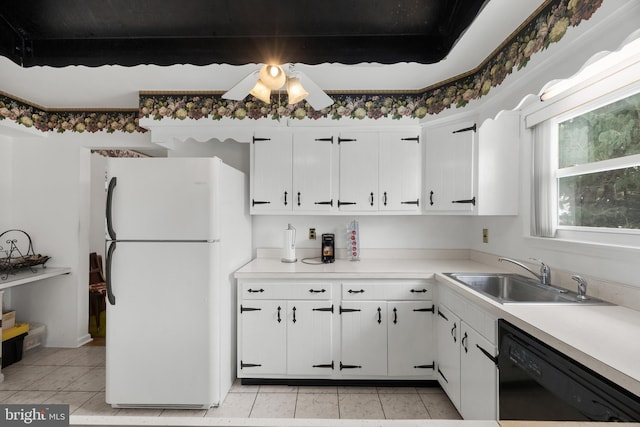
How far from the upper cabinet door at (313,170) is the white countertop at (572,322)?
60 cm

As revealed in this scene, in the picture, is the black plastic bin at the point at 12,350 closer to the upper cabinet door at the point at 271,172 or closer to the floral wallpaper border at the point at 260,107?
the floral wallpaper border at the point at 260,107

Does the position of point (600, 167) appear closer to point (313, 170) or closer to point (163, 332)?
point (313, 170)

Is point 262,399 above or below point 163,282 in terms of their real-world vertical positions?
below

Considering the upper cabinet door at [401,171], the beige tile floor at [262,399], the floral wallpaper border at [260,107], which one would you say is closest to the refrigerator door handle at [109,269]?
the beige tile floor at [262,399]

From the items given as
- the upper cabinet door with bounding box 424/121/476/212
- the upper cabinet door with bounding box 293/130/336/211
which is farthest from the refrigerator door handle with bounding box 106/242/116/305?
the upper cabinet door with bounding box 424/121/476/212

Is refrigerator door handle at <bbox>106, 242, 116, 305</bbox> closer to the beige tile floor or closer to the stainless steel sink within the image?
the beige tile floor

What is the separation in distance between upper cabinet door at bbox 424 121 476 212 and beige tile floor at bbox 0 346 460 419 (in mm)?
1435

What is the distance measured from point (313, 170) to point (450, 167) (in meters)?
1.11

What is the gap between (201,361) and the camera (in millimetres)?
2113

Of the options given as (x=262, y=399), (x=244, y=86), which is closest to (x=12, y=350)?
(x=262, y=399)

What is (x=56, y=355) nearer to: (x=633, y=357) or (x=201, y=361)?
(x=201, y=361)

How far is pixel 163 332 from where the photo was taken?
6.94 feet

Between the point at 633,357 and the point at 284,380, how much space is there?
207 centimetres

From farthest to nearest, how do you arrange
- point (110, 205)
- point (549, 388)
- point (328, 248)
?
point (328, 248) → point (110, 205) → point (549, 388)
